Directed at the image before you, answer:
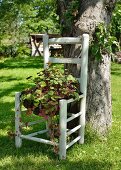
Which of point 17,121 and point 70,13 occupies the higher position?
point 70,13

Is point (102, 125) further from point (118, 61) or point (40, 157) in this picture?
point (118, 61)

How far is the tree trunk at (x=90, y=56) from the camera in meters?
5.80

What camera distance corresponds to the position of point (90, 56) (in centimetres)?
588

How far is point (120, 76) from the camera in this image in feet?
50.8

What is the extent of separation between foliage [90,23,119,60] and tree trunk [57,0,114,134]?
0.10m

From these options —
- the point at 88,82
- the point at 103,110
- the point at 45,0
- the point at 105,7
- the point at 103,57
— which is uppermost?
the point at 45,0

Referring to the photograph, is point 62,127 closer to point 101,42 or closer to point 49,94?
point 49,94

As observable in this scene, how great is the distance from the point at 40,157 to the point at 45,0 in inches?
889

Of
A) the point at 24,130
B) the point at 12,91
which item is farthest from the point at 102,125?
the point at 12,91

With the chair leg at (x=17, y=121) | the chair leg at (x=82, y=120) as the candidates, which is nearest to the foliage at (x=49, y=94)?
the chair leg at (x=17, y=121)

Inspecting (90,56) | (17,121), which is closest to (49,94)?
(17,121)

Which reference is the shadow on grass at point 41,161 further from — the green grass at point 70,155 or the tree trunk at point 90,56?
the tree trunk at point 90,56

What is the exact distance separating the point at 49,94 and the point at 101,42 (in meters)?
1.34

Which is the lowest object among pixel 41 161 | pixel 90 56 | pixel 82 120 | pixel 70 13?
pixel 41 161
